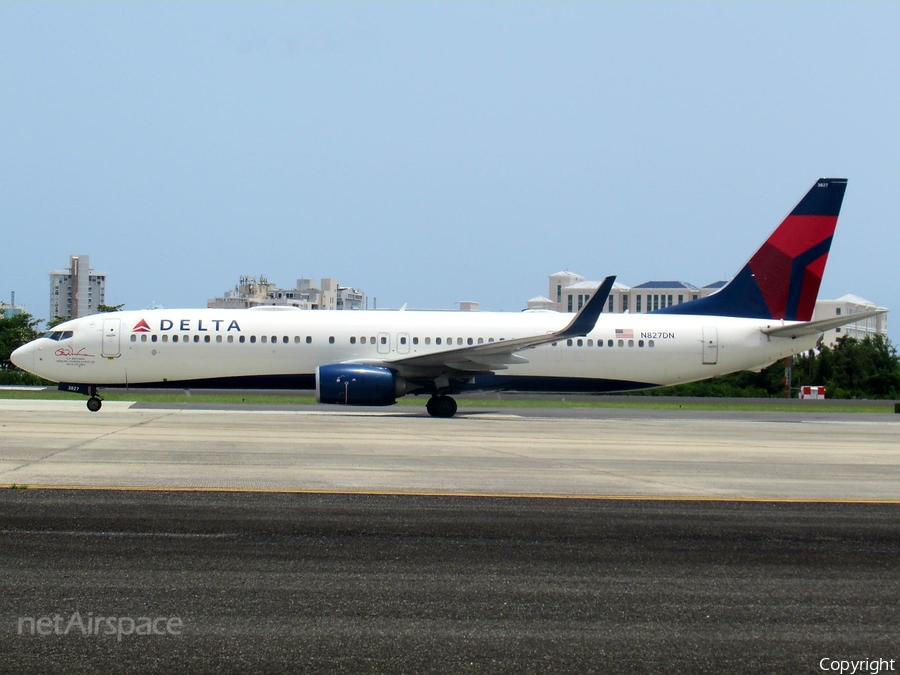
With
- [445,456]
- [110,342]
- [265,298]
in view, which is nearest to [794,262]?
[445,456]

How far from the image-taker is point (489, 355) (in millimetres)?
29750

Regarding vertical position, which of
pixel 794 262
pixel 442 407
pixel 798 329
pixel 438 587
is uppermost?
pixel 794 262

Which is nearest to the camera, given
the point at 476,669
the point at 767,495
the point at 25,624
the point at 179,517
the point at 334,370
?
the point at 476,669

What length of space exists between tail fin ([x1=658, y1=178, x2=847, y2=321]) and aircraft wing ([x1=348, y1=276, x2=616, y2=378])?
21.9 feet

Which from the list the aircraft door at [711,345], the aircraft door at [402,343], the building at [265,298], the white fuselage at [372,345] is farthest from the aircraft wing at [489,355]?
the building at [265,298]

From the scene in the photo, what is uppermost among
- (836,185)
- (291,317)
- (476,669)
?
(836,185)

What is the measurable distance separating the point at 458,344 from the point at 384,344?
95.6 inches

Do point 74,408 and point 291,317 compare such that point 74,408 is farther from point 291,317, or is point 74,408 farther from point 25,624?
point 25,624

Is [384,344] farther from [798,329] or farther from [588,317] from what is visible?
[798,329]

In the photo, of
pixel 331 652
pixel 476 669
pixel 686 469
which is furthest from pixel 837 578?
pixel 686 469

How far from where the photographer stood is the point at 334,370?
93.8 ft

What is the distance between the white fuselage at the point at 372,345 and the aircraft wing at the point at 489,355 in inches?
34.7

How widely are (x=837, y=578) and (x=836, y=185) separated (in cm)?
2798

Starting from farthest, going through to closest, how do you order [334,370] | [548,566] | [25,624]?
[334,370] < [548,566] < [25,624]
